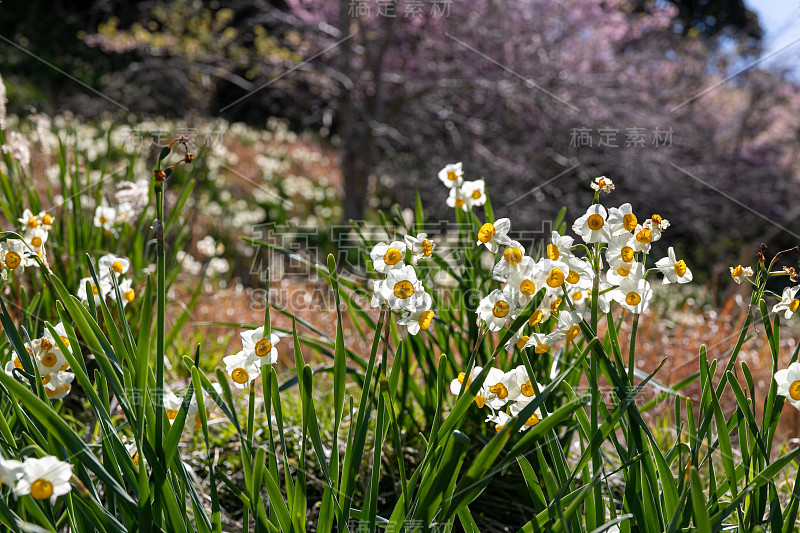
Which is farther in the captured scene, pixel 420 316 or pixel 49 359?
pixel 49 359

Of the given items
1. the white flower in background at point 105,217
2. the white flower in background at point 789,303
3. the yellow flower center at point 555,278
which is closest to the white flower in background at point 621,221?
the yellow flower center at point 555,278

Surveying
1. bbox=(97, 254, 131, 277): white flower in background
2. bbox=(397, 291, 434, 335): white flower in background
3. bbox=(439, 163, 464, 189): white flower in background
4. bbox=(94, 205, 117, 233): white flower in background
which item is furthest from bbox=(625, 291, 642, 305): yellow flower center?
bbox=(94, 205, 117, 233): white flower in background

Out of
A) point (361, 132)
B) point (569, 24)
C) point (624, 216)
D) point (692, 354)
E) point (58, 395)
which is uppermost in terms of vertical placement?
point (569, 24)

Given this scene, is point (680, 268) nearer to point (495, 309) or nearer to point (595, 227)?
point (595, 227)

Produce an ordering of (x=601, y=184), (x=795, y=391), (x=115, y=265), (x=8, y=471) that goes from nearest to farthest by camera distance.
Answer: (x=8, y=471), (x=795, y=391), (x=601, y=184), (x=115, y=265)

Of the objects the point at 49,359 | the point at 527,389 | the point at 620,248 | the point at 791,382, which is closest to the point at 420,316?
the point at 527,389

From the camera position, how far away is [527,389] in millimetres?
1067

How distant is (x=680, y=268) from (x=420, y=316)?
44 centimetres

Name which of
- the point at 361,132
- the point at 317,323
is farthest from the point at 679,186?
the point at 317,323

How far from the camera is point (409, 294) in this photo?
3.23 feet

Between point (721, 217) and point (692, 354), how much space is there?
558 cm

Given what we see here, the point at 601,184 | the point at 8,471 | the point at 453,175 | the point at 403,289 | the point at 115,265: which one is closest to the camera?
the point at 8,471

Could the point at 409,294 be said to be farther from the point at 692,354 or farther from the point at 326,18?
the point at 326,18

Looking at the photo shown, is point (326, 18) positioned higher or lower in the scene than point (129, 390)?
higher
